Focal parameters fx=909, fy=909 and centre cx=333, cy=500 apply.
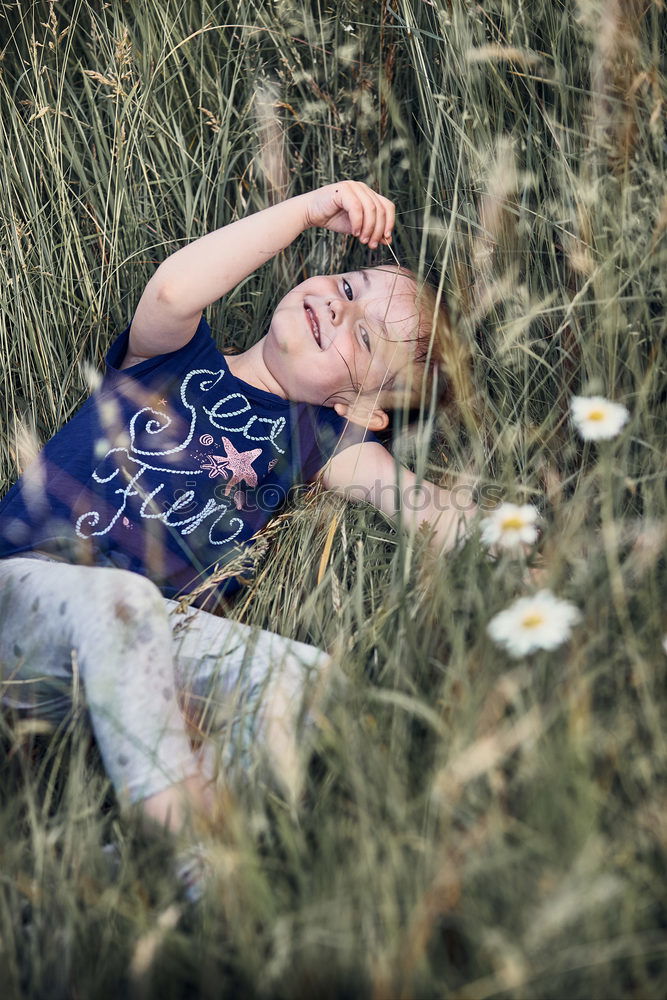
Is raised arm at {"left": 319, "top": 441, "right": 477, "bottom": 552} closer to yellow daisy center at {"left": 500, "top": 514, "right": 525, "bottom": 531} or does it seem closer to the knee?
yellow daisy center at {"left": 500, "top": 514, "right": 525, "bottom": 531}

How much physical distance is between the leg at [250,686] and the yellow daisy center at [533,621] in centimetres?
28

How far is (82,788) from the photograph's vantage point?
46.9 inches

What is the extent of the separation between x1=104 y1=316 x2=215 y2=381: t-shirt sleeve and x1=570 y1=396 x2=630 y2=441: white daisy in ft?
2.82

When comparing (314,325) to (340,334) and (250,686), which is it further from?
(250,686)

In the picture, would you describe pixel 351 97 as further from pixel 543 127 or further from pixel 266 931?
pixel 266 931

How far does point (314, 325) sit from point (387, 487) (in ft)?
1.20

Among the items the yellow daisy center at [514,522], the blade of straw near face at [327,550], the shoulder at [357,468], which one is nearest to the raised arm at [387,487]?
the shoulder at [357,468]

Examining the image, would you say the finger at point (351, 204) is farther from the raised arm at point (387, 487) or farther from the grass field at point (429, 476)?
the raised arm at point (387, 487)

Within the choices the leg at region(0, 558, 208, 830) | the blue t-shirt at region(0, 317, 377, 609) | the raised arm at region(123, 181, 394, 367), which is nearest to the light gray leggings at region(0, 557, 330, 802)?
the leg at region(0, 558, 208, 830)

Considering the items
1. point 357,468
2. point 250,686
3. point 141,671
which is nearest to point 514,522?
point 250,686

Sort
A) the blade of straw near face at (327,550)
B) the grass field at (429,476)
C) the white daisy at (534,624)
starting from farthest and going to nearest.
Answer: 1. the blade of straw near face at (327,550)
2. the white daisy at (534,624)
3. the grass field at (429,476)

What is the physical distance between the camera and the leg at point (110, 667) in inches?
47.1

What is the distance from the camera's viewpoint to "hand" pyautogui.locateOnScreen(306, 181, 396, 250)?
1723 millimetres

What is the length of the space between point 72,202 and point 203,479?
0.76 meters
